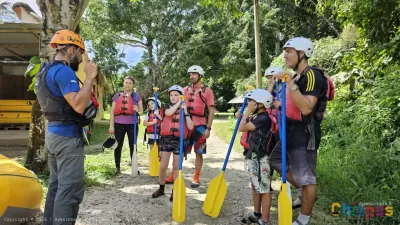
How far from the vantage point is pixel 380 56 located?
6.40 meters

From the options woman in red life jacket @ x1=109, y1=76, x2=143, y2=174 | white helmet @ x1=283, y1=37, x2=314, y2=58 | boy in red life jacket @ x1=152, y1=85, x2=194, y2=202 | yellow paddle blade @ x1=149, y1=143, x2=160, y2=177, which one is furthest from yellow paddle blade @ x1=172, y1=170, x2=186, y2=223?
woman in red life jacket @ x1=109, y1=76, x2=143, y2=174

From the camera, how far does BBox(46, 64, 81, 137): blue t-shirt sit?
8.42ft

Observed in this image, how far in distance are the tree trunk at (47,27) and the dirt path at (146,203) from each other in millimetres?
1333

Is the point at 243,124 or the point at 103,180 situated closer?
the point at 243,124

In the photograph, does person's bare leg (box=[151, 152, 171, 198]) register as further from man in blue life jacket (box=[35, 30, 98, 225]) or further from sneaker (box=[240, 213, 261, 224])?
man in blue life jacket (box=[35, 30, 98, 225])

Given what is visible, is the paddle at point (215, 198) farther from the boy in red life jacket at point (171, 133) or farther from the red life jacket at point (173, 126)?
the red life jacket at point (173, 126)

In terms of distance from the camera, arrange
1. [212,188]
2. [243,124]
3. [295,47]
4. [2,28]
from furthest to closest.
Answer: [2,28] < [212,188] < [243,124] < [295,47]

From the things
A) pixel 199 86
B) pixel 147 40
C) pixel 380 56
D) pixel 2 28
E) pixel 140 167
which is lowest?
pixel 140 167

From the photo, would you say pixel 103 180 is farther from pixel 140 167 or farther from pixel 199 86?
pixel 199 86

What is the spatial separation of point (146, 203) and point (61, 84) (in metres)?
2.40

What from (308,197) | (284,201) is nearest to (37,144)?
(284,201)

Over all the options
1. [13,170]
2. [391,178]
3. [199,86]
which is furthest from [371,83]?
[13,170]

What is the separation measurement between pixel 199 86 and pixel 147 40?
25.6m

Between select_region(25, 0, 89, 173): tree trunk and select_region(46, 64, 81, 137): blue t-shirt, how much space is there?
2.92m
